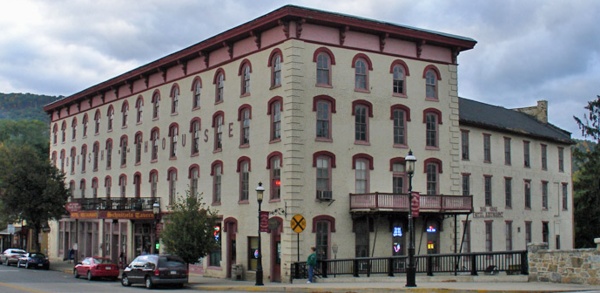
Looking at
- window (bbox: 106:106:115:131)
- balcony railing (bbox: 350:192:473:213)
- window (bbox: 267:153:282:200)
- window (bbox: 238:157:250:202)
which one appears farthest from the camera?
window (bbox: 106:106:115:131)

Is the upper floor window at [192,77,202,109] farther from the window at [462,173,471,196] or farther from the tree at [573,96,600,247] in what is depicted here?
the tree at [573,96,600,247]

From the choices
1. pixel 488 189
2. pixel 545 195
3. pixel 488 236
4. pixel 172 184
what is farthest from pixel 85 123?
pixel 545 195

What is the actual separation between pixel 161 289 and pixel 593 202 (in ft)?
134

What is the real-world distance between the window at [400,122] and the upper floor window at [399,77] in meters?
0.82

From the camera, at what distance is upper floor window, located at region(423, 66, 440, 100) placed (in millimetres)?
42344

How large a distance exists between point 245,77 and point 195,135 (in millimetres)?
6989

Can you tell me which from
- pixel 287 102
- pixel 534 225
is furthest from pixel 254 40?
pixel 534 225

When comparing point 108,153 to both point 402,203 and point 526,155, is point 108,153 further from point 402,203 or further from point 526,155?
point 526,155

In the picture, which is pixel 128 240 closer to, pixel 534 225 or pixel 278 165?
pixel 278 165

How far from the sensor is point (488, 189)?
50.7 meters

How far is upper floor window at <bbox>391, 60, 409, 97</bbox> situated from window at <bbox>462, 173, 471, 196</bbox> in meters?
10.2

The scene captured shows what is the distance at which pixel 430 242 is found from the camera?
41.4m

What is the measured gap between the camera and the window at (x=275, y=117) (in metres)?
38.8

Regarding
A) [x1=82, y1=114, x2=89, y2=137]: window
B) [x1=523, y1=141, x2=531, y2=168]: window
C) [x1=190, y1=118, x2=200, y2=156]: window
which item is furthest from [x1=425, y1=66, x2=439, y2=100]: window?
[x1=82, y1=114, x2=89, y2=137]: window
